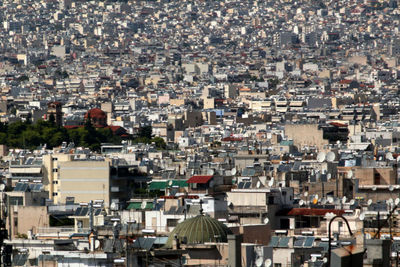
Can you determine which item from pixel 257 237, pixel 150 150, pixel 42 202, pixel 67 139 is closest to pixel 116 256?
pixel 257 237

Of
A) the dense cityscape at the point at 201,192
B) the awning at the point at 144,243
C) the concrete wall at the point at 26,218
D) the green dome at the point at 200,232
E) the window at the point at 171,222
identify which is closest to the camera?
the awning at the point at 144,243

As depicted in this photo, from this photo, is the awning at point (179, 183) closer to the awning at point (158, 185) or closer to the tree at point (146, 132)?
the awning at point (158, 185)

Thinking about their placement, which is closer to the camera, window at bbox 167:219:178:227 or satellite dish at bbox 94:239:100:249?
satellite dish at bbox 94:239:100:249

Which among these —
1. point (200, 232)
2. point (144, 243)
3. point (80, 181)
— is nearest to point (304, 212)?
point (200, 232)

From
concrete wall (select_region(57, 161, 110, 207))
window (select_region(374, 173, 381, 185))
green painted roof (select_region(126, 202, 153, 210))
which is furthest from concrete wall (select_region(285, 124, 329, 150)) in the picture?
green painted roof (select_region(126, 202, 153, 210))

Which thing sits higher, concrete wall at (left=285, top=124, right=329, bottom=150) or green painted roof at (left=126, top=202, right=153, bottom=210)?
concrete wall at (left=285, top=124, right=329, bottom=150)

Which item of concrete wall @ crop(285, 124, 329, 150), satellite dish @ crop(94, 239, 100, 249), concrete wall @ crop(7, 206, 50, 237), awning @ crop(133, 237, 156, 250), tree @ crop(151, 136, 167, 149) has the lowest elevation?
concrete wall @ crop(7, 206, 50, 237)

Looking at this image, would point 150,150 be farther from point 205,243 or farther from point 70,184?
point 205,243

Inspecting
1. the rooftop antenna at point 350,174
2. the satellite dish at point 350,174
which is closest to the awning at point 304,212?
the rooftop antenna at point 350,174

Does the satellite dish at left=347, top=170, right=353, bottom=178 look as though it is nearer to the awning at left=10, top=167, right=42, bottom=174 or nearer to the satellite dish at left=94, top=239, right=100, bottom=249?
the awning at left=10, top=167, right=42, bottom=174

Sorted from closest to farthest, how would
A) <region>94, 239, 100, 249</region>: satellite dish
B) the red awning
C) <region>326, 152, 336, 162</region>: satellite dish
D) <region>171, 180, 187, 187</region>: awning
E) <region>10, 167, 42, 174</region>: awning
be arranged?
<region>94, 239, 100, 249</region>: satellite dish < the red awning < <region>171, 180, 187, 187</region>: awning < <region>326, 152, 336, 162</region>: satellite dish < <region>10, 167, 42, 174</region>: awning
